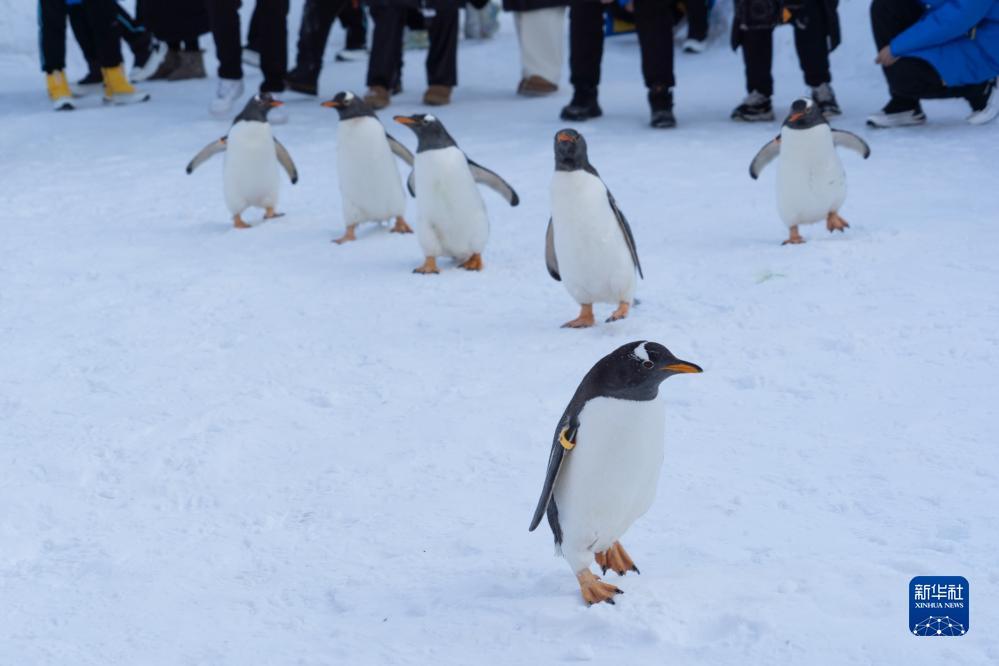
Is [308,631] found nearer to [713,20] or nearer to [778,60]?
[778,60]

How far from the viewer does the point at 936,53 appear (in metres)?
6.03

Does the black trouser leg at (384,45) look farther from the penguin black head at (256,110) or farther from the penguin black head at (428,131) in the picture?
the penguin black head at (428,131)

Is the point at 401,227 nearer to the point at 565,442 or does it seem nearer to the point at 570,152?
the point at 570,152

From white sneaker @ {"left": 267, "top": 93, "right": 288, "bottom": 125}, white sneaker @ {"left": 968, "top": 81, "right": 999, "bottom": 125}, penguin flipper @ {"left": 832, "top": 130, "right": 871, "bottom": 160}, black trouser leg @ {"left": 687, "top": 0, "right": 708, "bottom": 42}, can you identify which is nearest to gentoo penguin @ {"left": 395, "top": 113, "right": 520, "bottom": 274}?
penguin flipper @ {"left": 832, "top": 130, "right": 871, "bottom": 160}

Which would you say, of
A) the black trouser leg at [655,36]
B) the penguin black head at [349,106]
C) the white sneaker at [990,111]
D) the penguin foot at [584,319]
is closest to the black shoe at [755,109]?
the black trouser leg at [655,36]

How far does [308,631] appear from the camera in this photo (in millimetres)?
2111

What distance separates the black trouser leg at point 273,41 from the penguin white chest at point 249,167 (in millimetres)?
2480

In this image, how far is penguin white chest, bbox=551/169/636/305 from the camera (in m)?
3.52

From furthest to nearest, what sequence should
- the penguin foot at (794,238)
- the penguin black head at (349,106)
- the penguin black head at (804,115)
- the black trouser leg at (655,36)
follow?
the black trouser leg at (655,36) → the penguin black head at (349,106) → the penguin foot at (794,238) → the penguin black head at (804,115)

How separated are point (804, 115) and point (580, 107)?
3.19 m

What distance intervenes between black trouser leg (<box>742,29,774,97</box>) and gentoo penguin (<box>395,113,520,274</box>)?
9.56 ft

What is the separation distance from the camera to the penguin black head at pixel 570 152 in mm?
3418

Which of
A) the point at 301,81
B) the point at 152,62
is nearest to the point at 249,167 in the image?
the point at 301,81

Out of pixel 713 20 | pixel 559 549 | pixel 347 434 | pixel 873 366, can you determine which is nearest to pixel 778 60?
pixel 713 20
